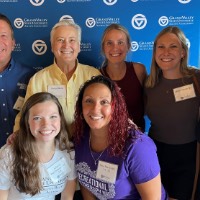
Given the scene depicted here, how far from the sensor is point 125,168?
1718 mm

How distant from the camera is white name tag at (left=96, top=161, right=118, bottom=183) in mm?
1729

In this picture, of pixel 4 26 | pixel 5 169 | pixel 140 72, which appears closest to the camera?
pixel 5 169

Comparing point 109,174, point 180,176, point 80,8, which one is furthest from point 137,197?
point 80,8

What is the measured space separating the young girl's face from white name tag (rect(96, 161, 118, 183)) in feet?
1.28

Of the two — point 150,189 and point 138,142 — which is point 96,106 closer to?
point 138,142

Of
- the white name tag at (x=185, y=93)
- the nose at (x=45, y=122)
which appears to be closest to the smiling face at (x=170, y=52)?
the white name tag at (x=185, y=93)

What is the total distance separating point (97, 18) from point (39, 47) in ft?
2.11

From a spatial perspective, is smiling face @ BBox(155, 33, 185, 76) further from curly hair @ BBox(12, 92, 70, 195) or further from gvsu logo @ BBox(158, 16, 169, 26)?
curly hair @ BBox(12, 92, 70, 195)

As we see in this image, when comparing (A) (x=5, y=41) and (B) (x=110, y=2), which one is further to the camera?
(B) (x=110, y=2)

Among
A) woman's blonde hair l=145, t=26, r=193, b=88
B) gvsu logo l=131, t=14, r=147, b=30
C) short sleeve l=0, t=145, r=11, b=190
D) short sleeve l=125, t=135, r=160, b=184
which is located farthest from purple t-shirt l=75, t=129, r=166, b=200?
gvsu logo l=131, t=14, r=147, b=30

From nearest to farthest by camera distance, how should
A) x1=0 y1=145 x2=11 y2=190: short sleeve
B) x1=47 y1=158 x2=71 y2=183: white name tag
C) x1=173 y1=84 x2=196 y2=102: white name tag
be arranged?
x1=0 y1=145 x2=11 y2=190: short sleeve < x1=47 y1=158 x2=71 y2=183: white name tag < x1=173 y1=84 x2=196 y2=102: white name tag

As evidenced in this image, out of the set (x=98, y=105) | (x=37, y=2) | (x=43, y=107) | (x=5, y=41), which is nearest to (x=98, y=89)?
(x=98, y=105)

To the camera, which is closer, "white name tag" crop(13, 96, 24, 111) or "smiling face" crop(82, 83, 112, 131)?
"smiling face" crop(82, 83, 112, 131)


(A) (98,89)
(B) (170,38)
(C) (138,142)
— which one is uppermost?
(B) (170,38)
